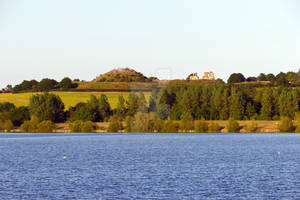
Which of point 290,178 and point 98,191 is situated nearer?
point 98,191

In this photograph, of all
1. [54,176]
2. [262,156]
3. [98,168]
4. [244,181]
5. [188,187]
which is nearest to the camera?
[188,187]

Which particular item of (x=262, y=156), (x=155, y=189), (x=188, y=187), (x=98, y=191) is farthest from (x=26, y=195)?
(x=262, y=156)

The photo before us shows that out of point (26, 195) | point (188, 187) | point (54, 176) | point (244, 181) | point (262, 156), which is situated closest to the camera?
point (26, 195)

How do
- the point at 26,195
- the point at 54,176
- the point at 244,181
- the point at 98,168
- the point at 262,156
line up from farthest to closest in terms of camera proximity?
the point at 262,156 < the point at 98,168 < the point at 54,176 < the point at 244,181 < the point at 26,195

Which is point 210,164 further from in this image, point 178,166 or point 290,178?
point 290,178

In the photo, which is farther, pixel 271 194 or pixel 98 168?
pixel 98 168

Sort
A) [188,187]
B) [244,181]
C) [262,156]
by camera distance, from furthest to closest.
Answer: [262,156], [244,181], [188,187]

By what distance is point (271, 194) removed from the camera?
56906 millimetres

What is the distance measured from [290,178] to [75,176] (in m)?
26.8

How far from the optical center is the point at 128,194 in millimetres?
57062

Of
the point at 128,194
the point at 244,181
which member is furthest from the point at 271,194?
Answer: the point at 128,194

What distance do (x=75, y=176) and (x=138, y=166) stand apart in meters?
14.2

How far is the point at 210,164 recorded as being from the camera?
86.4 m

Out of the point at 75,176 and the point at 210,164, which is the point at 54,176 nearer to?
the point at 75,176
